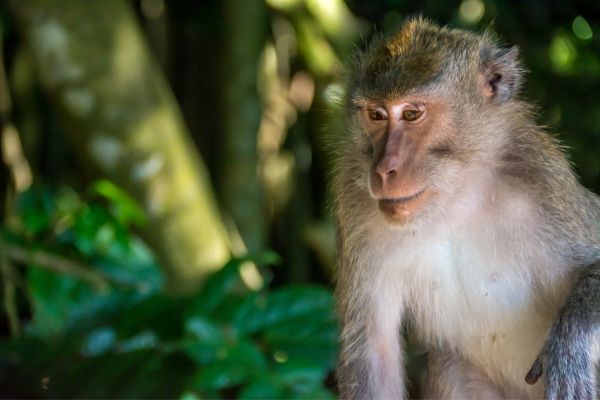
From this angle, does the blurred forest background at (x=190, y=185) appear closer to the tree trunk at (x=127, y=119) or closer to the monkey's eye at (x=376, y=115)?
the tree trunk at (x=127, y=119)

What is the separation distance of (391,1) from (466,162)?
10.6 feet

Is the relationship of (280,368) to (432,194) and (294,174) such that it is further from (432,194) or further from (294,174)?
(294,174)

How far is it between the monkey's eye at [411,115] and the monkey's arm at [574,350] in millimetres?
761

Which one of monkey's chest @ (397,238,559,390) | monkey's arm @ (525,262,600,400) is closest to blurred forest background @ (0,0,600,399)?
monkey's chest @ (397,238,559,390)

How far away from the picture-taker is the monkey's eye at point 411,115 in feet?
11.6

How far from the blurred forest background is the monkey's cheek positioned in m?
0.84

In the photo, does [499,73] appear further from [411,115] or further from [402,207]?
[402,207]

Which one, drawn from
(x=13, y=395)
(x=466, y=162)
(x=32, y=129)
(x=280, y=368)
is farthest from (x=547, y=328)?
(x=32, y=129)

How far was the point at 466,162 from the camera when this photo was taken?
11.9 ft

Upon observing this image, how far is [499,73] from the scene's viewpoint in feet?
12.5

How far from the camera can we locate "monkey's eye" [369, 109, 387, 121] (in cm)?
362

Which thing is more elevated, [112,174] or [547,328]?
[547,328]

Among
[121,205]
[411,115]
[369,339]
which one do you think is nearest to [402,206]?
[411,115]

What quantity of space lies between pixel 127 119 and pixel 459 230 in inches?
102
